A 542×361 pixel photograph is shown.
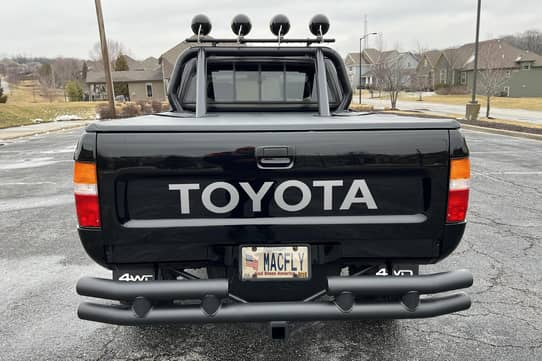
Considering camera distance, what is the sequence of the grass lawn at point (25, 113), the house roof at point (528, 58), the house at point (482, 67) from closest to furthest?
the grass lawn at point (25, 113) → the house at point (482, 67) → the house roof at point (528, 58)

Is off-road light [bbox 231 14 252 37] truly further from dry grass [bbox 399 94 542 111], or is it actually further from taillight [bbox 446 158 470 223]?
dry grass [bbox 399 94 542 111]

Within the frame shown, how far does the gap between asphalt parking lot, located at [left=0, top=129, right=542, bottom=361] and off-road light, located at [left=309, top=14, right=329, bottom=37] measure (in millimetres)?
2631

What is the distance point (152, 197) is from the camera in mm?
2205

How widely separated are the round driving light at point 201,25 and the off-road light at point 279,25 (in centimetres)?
63

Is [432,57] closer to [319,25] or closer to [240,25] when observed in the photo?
[319,25]

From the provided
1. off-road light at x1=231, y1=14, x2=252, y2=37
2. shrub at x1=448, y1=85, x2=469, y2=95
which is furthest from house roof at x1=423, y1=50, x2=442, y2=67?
off-road light at x1=231, y1=14, x2=252, y2=37

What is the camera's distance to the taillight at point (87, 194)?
2.14m

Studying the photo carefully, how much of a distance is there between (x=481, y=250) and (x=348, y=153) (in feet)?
10.9

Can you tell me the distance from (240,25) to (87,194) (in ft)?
8.09

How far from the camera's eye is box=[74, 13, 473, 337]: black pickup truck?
2160mm

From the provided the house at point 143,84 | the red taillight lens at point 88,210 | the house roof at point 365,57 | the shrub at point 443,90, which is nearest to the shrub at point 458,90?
the shrub at point 443,90

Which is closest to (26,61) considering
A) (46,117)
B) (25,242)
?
(46,117)

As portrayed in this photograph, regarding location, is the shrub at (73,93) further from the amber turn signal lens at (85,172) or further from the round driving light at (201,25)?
the amber turn signal lens at (85,172)

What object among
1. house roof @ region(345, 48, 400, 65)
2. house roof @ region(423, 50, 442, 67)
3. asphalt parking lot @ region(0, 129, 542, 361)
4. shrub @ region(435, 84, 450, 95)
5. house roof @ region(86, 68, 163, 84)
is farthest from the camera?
house roof @ region(345, 48, 400, 65)
